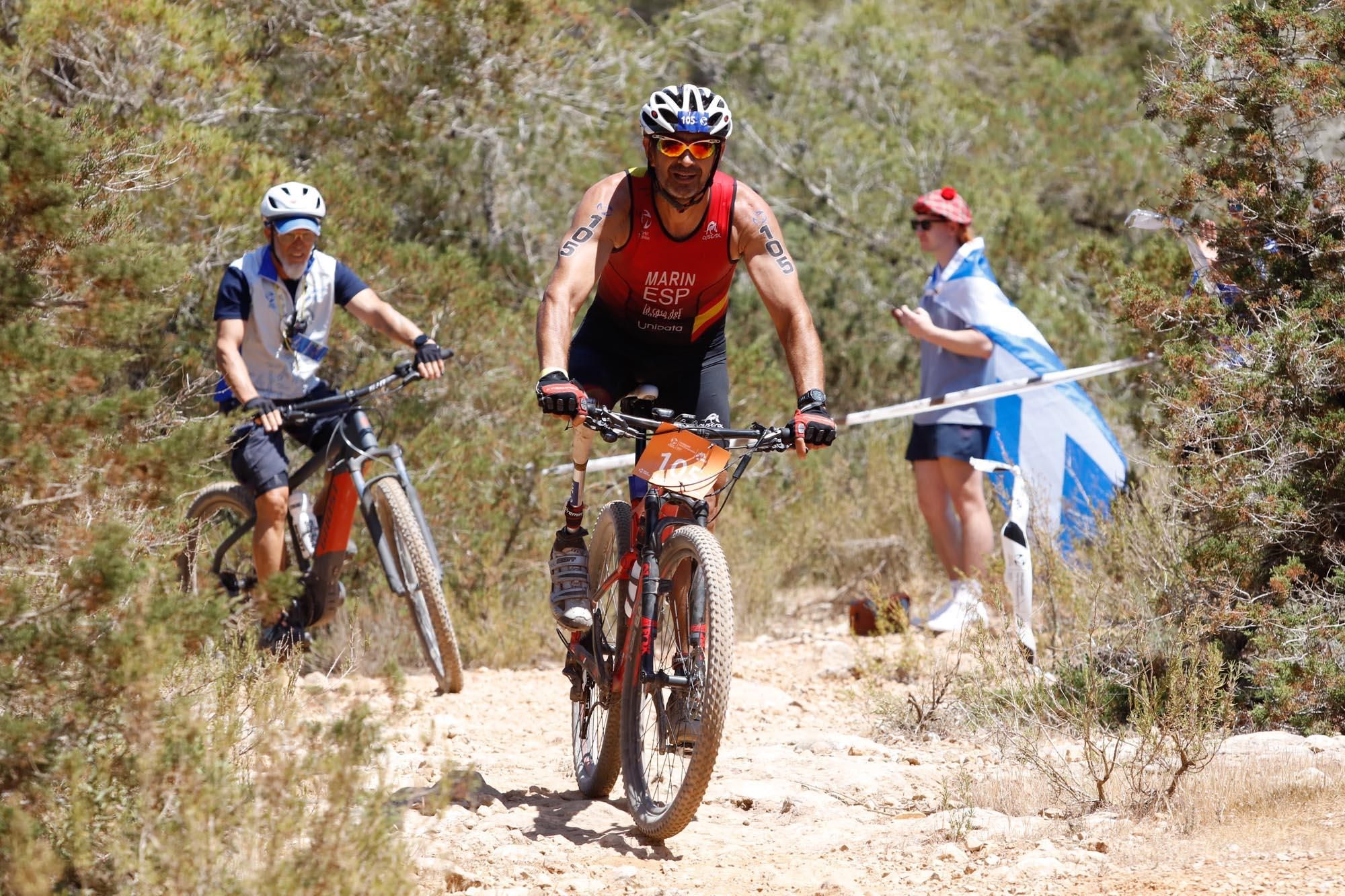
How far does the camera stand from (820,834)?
451 cm

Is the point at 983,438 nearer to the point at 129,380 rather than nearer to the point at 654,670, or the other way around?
the point at 654,670

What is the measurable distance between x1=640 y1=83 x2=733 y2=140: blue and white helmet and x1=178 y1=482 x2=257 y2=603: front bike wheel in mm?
2927

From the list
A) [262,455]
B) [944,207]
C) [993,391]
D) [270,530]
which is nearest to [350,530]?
[270,530]

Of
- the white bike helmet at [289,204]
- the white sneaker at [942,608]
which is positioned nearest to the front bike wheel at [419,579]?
the white bike helmet at [289,204]

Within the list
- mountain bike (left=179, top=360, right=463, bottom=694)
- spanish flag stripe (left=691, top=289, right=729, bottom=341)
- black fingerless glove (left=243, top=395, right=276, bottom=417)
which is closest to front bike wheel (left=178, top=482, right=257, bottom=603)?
mountain bike (left=179, top=360, right=463, bottom=694)

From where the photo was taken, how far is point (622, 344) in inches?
208

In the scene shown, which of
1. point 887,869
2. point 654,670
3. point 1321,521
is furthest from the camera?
point 1321,521

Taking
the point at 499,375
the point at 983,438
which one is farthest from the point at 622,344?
the point at 499,375

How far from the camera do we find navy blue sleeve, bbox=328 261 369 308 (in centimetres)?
677

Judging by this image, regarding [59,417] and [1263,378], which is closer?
[59,417]

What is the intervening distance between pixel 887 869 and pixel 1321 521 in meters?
2.19

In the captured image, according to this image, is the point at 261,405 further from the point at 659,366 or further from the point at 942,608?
the point at 942,608

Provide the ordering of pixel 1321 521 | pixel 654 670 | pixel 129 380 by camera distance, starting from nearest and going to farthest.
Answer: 1. pixel 654 670
2. pixel 1321 521
3. pixel 129 380

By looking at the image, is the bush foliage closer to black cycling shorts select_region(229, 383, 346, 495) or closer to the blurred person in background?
the blurred person in background
